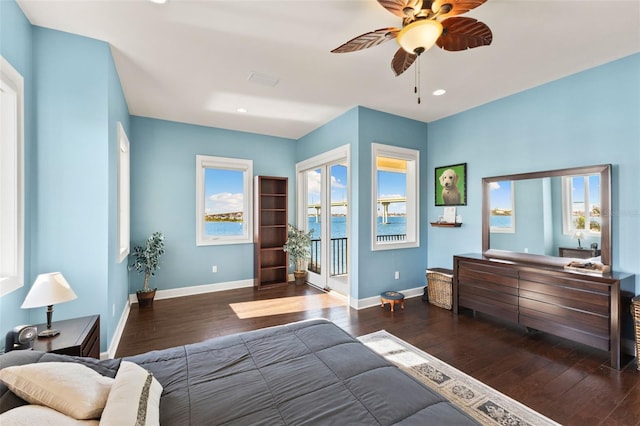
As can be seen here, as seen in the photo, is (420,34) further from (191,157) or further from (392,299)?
(191,157)

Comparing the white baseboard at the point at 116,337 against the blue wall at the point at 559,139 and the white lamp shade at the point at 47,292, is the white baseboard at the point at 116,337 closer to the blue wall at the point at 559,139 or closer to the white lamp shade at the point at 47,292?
the white lamp shade at the point at 47,292

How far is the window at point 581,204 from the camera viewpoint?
288 cm

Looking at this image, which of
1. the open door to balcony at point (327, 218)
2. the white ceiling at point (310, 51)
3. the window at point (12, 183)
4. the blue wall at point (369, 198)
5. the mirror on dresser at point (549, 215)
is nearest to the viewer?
the window at point (12, 183)

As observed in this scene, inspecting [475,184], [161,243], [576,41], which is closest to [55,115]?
[161,243]

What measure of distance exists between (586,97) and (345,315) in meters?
3.66

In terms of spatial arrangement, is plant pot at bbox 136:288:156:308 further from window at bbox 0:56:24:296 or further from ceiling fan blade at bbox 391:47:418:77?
ceiling fan blade at bbox 391:47:418:77

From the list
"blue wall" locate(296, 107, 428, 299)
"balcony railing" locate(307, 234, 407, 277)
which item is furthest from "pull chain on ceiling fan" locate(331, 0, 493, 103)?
"balcony railing" locate(307, 234, 407, 277)

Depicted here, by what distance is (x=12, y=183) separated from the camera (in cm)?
202

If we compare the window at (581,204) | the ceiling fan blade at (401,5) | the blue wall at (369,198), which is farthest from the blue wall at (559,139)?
the ceiling fan blade at (401,5)

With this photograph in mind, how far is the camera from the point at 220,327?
3314mm

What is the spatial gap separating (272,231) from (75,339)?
371cm

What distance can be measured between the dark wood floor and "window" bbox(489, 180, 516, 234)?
47.1 inches

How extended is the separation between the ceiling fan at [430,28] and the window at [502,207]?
222 cm

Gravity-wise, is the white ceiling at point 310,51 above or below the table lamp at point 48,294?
above
